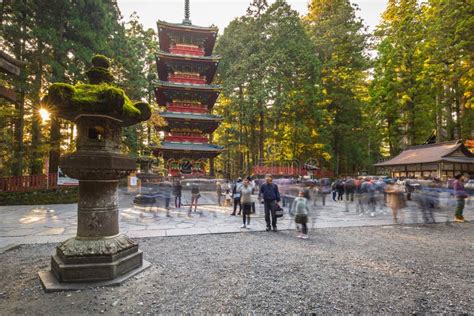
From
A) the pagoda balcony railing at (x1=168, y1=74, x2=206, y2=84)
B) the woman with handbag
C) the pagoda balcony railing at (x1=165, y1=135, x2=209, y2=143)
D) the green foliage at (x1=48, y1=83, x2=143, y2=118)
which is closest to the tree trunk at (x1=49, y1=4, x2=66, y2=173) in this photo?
the pagoda balcony railing at (x1=165, y1=135, x2=209, y2=143)

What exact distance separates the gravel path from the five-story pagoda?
18933mm

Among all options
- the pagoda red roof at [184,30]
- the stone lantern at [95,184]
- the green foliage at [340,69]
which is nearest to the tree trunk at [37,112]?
the stone lantern at [95,184]

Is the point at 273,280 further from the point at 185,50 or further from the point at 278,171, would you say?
the point at 185,50

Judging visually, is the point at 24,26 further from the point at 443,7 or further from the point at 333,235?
the point at 443,7

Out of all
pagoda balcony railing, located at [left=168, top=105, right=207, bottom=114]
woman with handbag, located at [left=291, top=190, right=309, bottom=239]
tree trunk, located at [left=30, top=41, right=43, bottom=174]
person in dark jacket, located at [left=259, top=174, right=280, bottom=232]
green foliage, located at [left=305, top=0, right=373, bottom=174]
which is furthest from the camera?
green foliage, located at [left=305, top=0, right=373, bottom=174]

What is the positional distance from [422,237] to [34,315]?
8219mm

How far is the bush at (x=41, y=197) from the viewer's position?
1282 cm

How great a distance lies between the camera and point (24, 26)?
43.6 ft

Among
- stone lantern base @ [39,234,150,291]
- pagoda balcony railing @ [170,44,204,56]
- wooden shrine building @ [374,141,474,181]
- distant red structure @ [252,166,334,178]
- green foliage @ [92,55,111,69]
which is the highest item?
pagoda balcony railing @ [170,44,204,56]

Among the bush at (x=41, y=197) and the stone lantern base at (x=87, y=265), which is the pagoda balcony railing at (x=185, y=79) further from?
the stone lantern base at (x=87, y=265)

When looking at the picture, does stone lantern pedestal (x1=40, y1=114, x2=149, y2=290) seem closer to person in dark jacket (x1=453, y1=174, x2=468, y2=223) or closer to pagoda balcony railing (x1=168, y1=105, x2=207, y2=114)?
person in dark jacket (x1=453, y1=174, x2=468, y2=223)

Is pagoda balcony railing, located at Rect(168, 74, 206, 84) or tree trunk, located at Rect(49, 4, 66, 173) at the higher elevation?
pagoda balcony railing, located at Rect(168, 74, 206, 84)

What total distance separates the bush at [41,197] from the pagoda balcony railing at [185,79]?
591 inches

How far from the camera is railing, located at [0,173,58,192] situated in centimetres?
1329
